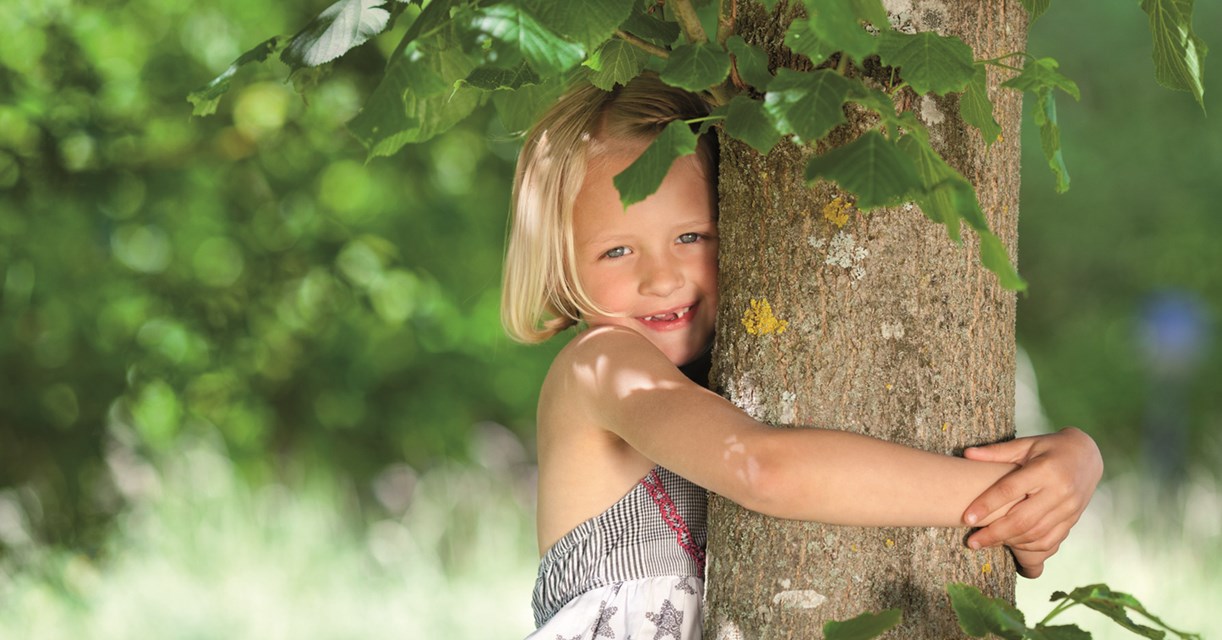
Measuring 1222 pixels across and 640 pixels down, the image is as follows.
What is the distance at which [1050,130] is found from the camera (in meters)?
1.27

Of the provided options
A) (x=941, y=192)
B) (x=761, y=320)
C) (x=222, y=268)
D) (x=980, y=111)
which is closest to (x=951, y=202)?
(x=941, y=192)

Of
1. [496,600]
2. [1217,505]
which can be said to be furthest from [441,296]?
[1217,505]

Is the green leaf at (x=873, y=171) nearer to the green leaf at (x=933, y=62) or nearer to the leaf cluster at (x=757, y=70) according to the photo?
the leaf cluster at (x=757, y=70)

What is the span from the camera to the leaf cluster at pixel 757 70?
3.39ft

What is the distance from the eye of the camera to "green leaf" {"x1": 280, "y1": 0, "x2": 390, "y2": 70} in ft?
3.95

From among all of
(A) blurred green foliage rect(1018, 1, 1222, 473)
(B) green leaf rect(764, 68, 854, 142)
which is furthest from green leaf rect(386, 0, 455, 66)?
(A) blurred green foliage rect(1018, 1, 1222, 473)

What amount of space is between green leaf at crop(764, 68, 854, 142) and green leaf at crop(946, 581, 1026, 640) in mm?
513

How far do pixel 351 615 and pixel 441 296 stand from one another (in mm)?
1868

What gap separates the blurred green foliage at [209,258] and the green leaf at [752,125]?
4.20m

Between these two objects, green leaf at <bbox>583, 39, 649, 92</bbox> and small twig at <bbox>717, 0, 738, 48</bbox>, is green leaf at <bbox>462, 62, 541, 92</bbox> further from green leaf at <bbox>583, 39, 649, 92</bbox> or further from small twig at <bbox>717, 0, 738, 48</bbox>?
small twig at <bbox>717, 0, 738, 48</bbox>

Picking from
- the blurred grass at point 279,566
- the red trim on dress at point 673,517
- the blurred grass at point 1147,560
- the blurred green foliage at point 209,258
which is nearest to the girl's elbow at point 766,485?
the red trim on dress at point 673,517

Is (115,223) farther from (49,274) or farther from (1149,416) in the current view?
(1149,416)

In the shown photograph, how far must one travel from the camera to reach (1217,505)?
414cm

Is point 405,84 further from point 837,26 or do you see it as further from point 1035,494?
point 1035,494
